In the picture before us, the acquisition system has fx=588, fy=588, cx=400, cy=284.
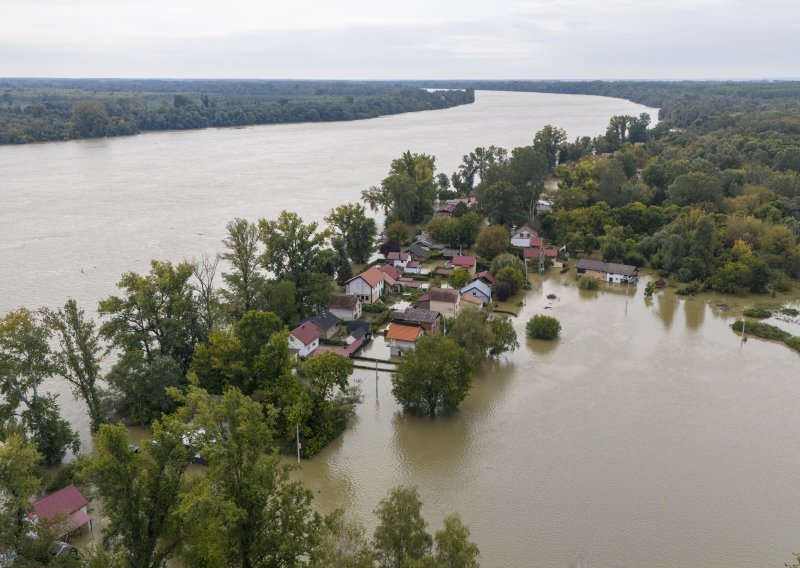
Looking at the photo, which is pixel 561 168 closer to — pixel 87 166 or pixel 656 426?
pixel 656 426

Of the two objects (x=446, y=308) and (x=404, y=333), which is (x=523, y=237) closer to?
(x=446, y=308)

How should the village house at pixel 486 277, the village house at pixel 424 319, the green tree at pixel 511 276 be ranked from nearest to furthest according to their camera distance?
the village house at pixel 424 319
the green tree at pixel 511 276
the village house at pixel 486 277

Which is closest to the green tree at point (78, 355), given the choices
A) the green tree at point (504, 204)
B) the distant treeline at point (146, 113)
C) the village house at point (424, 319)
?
the village house at point (424, 319)

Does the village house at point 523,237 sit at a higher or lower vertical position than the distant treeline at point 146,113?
lower

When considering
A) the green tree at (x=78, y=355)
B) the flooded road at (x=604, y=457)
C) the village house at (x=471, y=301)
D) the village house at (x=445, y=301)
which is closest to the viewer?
the flooded road at (x=604, y=457)

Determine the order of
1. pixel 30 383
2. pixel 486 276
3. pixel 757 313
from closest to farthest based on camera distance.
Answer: pixel 30 383 < pixel 757 313 < pixel 486 276

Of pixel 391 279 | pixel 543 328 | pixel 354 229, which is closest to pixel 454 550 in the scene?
pixel 543 328

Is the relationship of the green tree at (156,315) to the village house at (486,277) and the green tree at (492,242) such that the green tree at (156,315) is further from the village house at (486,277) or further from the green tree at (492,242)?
the green tree at (492,242)
